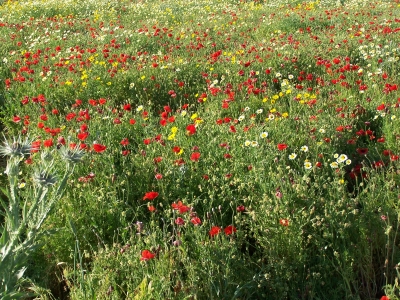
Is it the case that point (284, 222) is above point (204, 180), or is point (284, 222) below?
above

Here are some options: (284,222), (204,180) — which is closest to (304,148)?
(204,180)

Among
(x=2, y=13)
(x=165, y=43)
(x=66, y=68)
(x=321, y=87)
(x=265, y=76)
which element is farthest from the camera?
(x=2, y=13)

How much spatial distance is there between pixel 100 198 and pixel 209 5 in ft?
38.4

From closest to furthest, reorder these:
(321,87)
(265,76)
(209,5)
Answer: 1. (321,87)
2. (265,76)
3. (209,5)

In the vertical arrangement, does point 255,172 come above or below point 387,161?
above

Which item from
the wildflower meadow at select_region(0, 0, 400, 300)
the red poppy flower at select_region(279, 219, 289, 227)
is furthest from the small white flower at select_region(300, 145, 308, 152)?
the red poppy flower at select_region(279, 219, 289, 227)

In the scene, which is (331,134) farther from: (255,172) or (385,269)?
(385,269)

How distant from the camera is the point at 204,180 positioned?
3180mm

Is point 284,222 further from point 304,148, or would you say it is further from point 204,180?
point 304,148

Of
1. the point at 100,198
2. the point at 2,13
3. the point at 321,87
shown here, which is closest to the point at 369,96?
the point at 321,87

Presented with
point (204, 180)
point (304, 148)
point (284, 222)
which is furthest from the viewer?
point (304, 148)

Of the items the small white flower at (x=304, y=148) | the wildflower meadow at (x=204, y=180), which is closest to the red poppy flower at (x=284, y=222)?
the wildflower meadow at (x=204, y=180)

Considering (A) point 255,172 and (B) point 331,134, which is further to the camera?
(B) point 331,134

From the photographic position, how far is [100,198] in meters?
2.78
